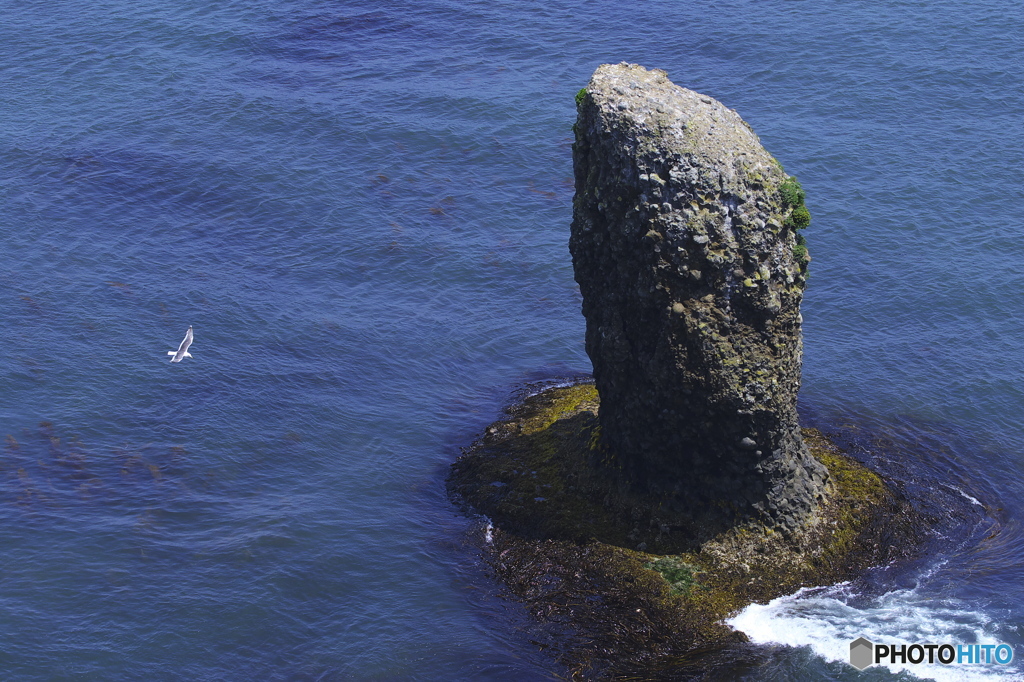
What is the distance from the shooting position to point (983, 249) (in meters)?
58.2

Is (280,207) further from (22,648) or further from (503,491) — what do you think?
(22,648)

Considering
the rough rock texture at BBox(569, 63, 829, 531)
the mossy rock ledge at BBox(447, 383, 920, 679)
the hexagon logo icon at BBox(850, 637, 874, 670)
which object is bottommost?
the hexagon logo icon at BBox(850, 637, 874, 670)

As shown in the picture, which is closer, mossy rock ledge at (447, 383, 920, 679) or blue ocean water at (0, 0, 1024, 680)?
mossy rock ledge at (447, 383, 920, 679)

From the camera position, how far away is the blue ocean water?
36531mm

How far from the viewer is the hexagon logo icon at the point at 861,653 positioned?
3350 cm

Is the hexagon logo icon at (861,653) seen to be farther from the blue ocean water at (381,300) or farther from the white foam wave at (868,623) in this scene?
the blue ocean water at (381,300)

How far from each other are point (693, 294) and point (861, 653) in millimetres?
12785

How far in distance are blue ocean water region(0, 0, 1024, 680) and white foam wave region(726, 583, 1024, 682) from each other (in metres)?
0.13

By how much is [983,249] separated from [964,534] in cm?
2444

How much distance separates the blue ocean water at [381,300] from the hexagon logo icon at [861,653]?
0.35 meters

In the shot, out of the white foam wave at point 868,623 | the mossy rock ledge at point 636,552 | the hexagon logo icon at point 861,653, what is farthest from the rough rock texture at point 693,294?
the hexagon logo icon at point 861,653

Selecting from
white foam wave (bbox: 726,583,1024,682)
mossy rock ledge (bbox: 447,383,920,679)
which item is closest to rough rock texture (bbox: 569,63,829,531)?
mossy rock ledge (bbox: 447,383,920,679)

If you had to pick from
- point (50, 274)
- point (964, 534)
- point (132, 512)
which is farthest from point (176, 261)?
point (964, 534)

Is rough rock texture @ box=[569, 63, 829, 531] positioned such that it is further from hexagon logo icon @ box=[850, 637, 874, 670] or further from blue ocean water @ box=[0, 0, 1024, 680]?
blue ocean water @ box=[0, 0, 1024, 680]
